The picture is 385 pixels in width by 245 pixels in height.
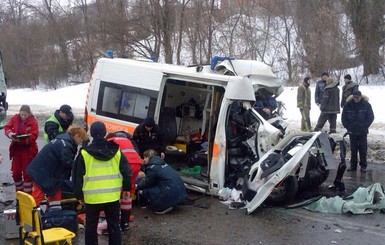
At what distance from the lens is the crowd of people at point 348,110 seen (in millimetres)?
10359

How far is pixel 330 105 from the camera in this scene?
1353cm

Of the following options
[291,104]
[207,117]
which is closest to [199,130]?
[207,117]

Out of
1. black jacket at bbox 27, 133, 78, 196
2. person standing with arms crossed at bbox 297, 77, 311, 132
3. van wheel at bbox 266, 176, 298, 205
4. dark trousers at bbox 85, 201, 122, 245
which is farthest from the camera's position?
person standing with arms crossed at bbox 297, 77, 311, 132

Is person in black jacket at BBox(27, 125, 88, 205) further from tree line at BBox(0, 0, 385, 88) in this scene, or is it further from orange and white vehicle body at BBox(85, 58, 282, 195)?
tree line at BBox(0, 0, 385, 88)

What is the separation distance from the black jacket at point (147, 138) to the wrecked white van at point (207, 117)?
67cm

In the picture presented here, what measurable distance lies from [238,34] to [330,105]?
1335cm

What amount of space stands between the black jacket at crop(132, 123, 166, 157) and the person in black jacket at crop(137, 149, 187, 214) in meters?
0.72

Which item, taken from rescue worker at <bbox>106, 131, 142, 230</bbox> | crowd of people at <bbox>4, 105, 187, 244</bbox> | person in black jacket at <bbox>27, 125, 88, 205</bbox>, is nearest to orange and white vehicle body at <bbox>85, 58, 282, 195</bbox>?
crowd of people at <bbox>4, 105, 187, 244</bbox>

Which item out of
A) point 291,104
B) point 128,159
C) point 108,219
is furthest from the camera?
point 291,104

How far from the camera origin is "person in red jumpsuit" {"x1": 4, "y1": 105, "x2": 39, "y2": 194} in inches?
317

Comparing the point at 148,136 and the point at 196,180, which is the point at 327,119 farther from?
the point at 148,136

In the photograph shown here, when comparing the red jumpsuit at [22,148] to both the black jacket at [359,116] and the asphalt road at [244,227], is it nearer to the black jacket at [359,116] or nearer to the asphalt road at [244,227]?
the asphalt road at [244,227]

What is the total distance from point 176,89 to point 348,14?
15295 millimetres

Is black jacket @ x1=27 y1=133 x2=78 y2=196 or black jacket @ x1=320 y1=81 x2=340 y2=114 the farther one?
black jacket @ x1=320 y1=81 x2=340 y2=114
